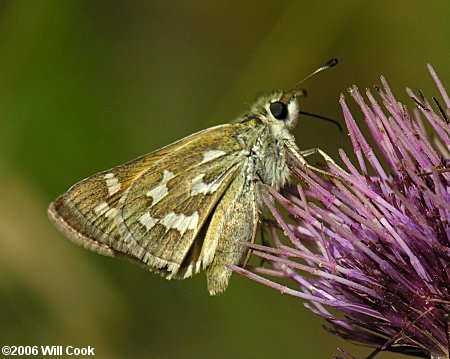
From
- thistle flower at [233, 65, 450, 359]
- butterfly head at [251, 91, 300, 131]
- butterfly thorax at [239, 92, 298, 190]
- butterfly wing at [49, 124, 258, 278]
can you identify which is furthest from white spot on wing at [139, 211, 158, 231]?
butterfly head at [251, 91, 300, 131]

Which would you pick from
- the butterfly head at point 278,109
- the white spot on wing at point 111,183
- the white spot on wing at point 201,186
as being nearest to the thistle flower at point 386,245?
the butterfly head at point 278,109

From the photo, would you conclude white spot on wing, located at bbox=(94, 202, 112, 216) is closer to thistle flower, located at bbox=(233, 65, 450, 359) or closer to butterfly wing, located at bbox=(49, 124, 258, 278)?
butterfly wing, located at bbox=(49, 124, 258, 278)

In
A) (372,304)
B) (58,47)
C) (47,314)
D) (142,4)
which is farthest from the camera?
(142,4)

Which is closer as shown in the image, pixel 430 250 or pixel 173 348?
→ pixel 430 250

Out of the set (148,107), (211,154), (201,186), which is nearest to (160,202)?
(201,186)

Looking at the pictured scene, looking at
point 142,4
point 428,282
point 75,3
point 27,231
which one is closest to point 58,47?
point 75,3

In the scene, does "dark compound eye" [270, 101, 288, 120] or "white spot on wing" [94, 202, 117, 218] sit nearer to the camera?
"white spot on wing" [94, 202, 117, 218]

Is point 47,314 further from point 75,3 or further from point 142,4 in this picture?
point 142,4
